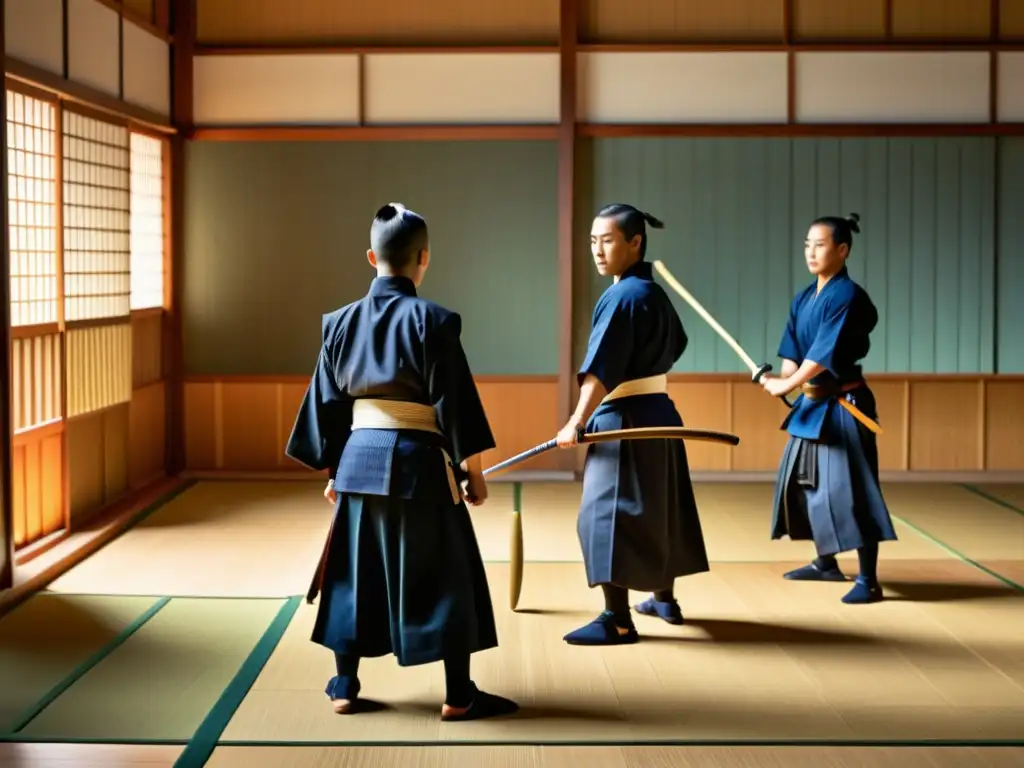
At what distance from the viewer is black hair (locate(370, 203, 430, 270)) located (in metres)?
3.13

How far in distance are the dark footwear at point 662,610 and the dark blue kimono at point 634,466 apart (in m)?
0.25

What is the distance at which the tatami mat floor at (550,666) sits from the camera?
9.86 feet

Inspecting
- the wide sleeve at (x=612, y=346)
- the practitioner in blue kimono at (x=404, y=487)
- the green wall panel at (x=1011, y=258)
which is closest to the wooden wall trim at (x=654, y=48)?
the green wall panel at (x=1011, y=258)

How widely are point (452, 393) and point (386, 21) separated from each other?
167 inches

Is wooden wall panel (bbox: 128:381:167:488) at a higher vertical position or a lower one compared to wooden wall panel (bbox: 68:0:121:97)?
lower

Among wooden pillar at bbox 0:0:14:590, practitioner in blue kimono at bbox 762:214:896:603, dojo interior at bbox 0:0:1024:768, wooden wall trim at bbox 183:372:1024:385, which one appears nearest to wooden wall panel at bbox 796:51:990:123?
dojo interior at bbox 0:0:1024:768

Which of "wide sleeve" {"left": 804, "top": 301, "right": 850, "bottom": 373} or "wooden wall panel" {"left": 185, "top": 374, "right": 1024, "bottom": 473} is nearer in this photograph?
"wide sleeve" {"left": 804, "top": 301, "right": 850, "bottom": 373}

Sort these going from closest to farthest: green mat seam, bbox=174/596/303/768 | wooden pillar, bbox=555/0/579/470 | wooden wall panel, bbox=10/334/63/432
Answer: green mat seam, bbox=174/596/303/768 → wooden wall panel, bbox=10/334/63/432 → wooden pillar, bbox=555/0/579/470

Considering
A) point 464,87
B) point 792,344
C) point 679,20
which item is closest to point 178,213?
point 464,87

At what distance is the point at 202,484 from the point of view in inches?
260

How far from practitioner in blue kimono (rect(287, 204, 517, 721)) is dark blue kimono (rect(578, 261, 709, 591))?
2.41 feet

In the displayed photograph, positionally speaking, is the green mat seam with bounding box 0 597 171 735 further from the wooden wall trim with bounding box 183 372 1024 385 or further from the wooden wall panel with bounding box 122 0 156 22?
the wooden wall panel with bounding box 122 0 156 22

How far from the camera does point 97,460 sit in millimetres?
5648

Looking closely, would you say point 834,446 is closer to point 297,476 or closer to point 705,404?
point 705,404
